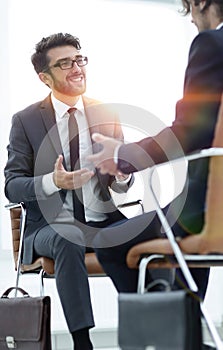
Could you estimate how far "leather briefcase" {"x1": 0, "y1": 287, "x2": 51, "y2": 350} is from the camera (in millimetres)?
2611

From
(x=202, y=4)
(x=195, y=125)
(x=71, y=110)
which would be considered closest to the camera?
(x=195, y=125)

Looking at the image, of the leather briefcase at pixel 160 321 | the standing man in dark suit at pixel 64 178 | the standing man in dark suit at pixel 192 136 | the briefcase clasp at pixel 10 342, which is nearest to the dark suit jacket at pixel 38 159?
the standing man in dark suit at pixel 64 178

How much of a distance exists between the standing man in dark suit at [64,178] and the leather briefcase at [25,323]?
0.10 meters

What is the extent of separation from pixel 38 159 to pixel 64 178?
1.22 ft

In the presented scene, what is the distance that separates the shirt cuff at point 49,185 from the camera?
2.73m

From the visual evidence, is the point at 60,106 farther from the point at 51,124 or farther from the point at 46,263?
the point at 46,263

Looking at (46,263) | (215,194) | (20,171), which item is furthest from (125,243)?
(20,171)

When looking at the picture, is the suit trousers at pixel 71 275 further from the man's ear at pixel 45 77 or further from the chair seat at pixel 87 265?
the man's ear at pixel 45 77

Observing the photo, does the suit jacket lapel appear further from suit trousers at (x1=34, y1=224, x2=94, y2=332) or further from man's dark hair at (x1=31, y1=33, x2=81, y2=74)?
suit trousers at (x1=34, y1=224, x2=94, y2=332)

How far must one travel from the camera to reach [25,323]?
2.67 m

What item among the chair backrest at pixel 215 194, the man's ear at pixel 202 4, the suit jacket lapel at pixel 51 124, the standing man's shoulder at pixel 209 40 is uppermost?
the man's ear at pixel 202 4

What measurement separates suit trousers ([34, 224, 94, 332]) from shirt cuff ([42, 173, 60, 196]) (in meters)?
0.17

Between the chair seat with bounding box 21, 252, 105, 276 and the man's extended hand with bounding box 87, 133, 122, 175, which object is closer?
the man's extended hand with bounding box 87, 133, 122, 175

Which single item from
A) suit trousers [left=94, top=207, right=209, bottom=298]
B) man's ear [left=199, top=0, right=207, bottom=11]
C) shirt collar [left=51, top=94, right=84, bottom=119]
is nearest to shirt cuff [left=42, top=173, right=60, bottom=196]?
shirt collar [left=51, top=94, right=84, bottom=119]
